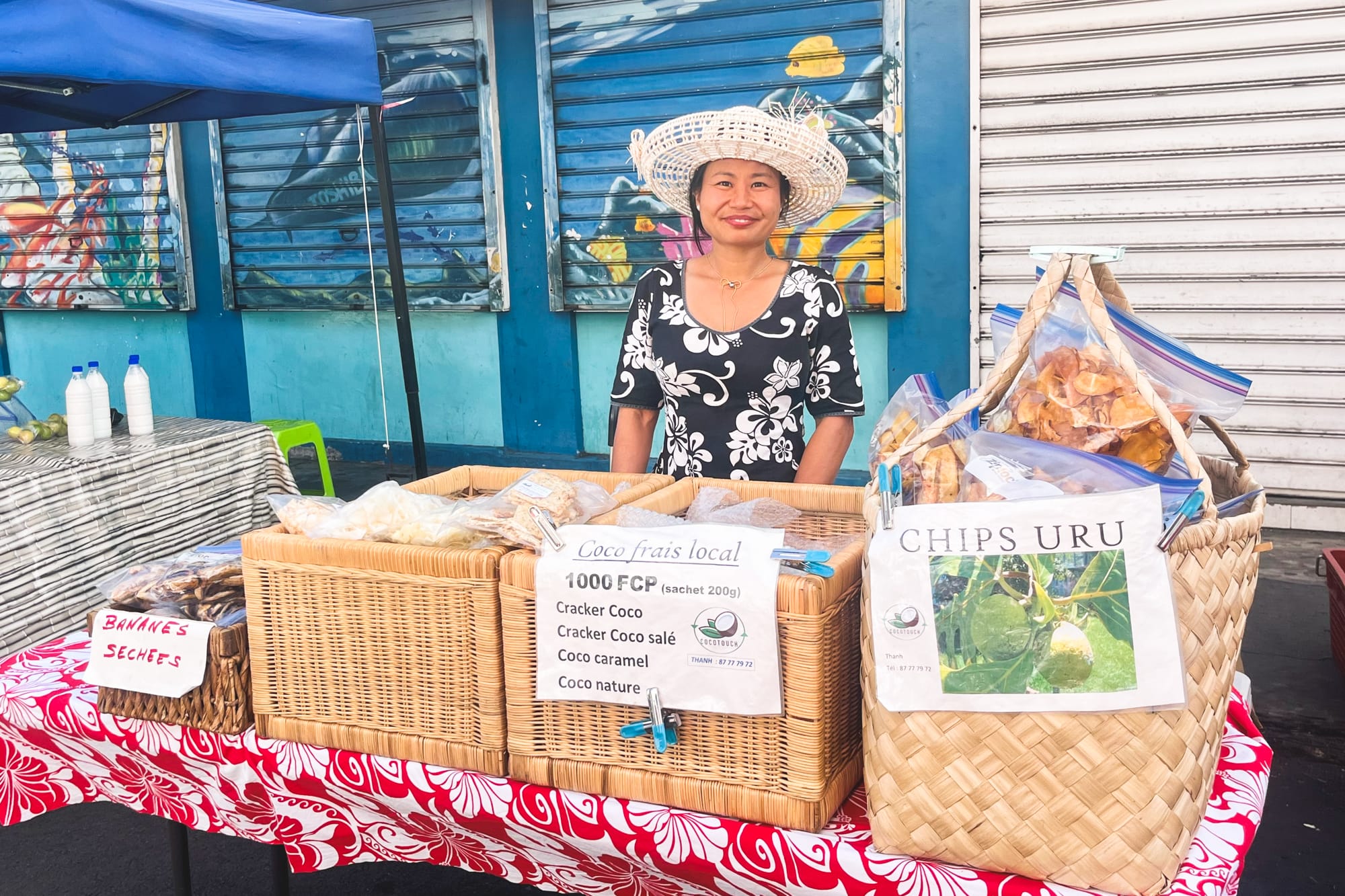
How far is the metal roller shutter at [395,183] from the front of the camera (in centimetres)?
641

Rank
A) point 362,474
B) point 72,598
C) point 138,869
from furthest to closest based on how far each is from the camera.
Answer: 1. point 362,474
2. point 72,598
3. point 138,869

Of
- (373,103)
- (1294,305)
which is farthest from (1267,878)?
(373,103)

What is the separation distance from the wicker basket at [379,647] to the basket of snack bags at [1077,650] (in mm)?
542

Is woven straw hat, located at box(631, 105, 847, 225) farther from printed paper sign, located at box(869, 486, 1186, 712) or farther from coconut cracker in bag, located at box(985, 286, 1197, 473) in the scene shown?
printed paper sign, located at box(869, 486, 1186, 712)

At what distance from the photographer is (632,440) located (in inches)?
113

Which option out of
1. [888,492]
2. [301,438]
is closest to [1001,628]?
[888,492]

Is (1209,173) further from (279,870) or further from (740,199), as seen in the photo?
(279,870)

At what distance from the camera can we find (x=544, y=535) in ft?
4.81

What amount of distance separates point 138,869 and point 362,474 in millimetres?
4351

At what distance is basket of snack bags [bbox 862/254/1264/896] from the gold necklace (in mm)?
1360

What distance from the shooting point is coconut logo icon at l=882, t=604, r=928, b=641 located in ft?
4.00

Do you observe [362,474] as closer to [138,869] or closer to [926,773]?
[138,869]

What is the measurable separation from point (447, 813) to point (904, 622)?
76 cm

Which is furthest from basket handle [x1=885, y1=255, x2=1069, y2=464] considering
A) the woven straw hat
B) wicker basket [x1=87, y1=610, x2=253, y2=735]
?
the woven straw hat
